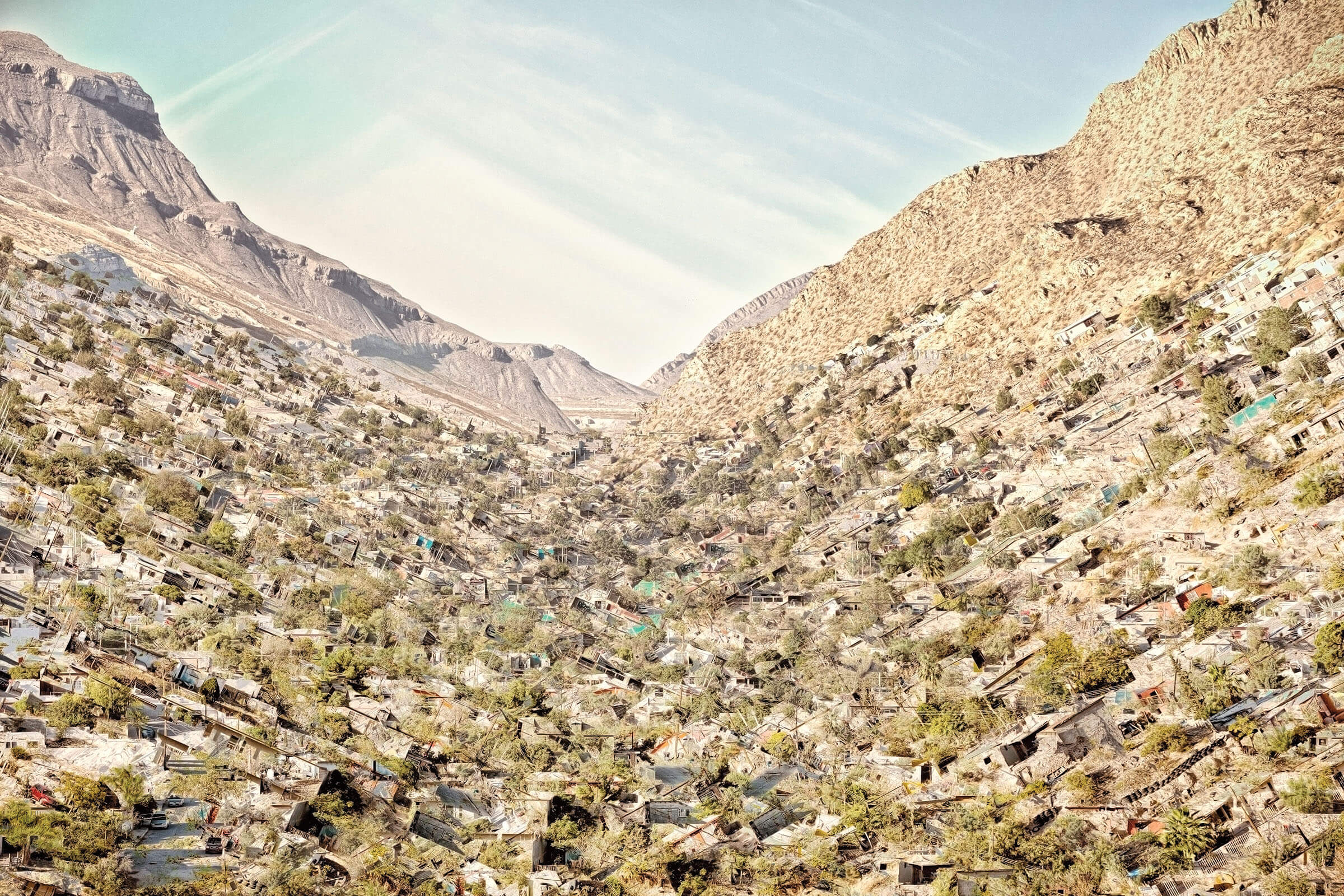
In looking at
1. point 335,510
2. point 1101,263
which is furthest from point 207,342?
point 1101,263

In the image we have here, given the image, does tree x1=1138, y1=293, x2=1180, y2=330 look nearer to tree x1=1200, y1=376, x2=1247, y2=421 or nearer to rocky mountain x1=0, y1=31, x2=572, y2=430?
tree x1=1200, y1=376, x2=1247, y2=421

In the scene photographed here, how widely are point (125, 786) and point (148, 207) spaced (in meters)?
169

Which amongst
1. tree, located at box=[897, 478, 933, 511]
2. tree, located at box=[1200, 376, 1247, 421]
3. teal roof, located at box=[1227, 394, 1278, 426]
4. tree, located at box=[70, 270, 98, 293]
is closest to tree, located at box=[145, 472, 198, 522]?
tree, located at box=[897, 478, 933, 511]

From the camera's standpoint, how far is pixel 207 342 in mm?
84875

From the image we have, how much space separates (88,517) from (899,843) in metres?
33.4

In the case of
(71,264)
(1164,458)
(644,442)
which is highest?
(71,264)

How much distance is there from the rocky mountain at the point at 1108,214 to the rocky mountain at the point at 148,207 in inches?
2497

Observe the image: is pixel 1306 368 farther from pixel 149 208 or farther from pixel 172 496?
pixel 149 208

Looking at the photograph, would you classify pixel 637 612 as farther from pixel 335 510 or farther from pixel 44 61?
pixel 44 61

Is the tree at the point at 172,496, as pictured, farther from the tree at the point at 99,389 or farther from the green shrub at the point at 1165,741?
the green shrub at the point at 1165,741

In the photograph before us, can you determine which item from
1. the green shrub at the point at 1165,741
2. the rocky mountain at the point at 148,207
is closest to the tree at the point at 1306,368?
the green shrub at the point at 1165,741

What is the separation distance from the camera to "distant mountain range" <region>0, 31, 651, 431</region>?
437 ft

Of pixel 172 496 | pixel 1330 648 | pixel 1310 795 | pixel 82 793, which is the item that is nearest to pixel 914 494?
pixel 1330 648

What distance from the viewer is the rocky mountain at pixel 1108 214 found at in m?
63.6
